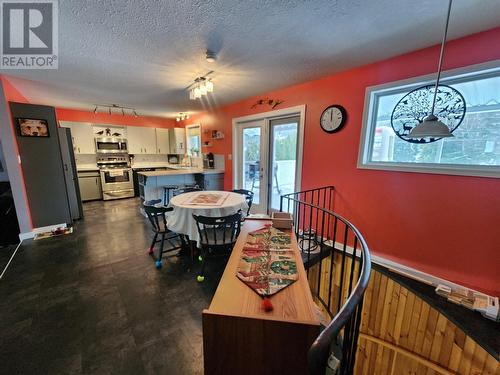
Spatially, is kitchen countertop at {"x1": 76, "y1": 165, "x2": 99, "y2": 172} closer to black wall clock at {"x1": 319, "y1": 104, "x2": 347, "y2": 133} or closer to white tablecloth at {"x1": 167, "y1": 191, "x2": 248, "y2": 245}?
white tablecloth at {"x1": 167, "y1": 191, "x2": 248, "y2": 245}

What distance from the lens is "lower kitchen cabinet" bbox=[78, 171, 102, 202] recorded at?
5.34 meters

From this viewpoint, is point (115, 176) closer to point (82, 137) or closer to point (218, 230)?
point (82, 137)

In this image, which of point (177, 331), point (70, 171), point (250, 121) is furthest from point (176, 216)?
point (70, 171)

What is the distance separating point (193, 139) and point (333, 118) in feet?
15.3

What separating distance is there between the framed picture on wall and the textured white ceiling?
22.8 inches

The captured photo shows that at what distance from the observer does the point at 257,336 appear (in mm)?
824

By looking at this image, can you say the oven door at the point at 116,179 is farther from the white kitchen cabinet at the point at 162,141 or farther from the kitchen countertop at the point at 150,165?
the white kitchen cabinet at the point at 162,141

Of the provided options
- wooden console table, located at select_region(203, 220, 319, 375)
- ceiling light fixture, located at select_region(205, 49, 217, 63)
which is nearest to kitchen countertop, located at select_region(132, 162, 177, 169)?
ceiling light fixture, located at select_region(205, 49, 217, 63)

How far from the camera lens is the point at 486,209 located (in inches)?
71.9

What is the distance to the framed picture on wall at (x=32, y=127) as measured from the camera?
10.1ft

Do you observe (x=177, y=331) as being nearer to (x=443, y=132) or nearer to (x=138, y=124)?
Result: (x=443, y=132)

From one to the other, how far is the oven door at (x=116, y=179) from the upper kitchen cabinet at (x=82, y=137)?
0.75 m

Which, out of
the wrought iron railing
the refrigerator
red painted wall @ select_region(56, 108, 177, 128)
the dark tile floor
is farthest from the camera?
red painted wall @ select_region(56, 108, 177, 128)

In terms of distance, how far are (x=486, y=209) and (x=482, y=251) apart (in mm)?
400
